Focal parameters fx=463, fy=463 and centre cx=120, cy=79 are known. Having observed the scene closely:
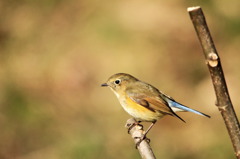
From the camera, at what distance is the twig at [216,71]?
61.1 inches

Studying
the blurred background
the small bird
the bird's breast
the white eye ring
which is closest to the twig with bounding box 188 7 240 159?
the small bird

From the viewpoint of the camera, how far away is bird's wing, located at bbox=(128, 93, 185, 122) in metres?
4.59

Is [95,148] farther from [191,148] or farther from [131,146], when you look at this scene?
[191,148]

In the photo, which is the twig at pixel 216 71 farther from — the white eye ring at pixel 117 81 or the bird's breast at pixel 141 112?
the white eye ring at pixel 117 81

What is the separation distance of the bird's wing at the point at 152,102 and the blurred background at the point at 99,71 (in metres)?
1.46

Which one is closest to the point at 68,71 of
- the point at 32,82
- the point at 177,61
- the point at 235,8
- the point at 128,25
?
the point at 32,82

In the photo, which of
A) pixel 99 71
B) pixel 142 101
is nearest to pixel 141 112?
pixel 142 101

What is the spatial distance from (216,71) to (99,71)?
6674mm

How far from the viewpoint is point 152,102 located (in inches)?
187

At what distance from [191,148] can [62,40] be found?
3.66 meters

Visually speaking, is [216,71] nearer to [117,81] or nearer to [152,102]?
[152,102]

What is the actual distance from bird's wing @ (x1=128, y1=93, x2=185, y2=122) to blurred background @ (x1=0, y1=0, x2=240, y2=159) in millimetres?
1459

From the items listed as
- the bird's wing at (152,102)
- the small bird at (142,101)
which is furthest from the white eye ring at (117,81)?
the bird's wing at (152,102)

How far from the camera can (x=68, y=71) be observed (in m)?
8.60
